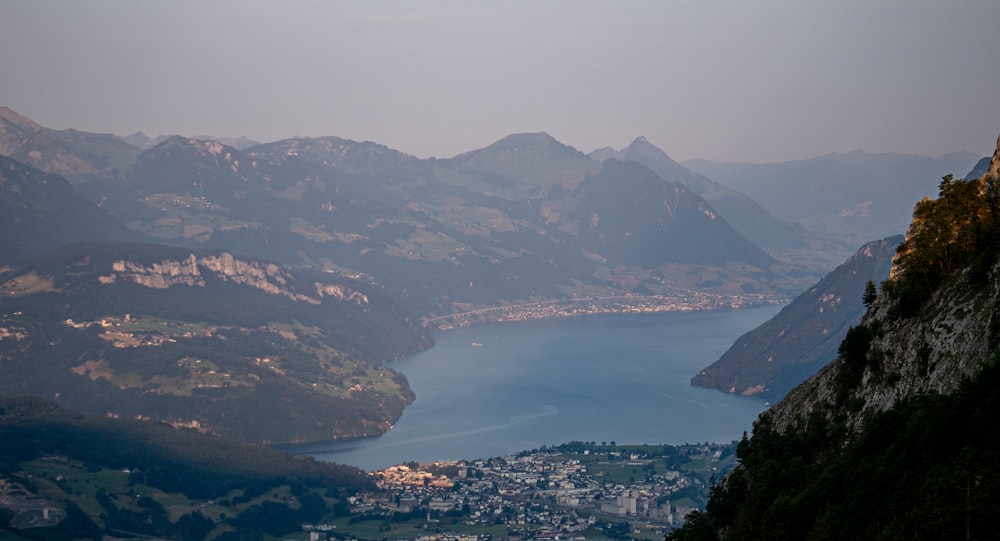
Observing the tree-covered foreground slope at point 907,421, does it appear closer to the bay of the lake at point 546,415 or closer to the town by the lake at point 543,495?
the town by the lake at point 543,495

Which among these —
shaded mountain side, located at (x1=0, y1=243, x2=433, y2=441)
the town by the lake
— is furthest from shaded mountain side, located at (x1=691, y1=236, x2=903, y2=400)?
shaded mountain side, located at (x1=0, y1=243, x2=433, y2=441)

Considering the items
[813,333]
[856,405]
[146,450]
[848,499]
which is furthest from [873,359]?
[813,333]

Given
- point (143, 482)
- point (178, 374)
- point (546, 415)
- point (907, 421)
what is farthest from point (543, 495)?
point (907, 421)

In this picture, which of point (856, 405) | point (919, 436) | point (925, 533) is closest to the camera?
point (925, 533)

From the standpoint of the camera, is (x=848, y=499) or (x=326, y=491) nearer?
(x=848, y=499)

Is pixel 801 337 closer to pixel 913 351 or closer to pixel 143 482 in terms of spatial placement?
pixel 143 482

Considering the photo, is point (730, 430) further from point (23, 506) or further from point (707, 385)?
point (23, 506)
